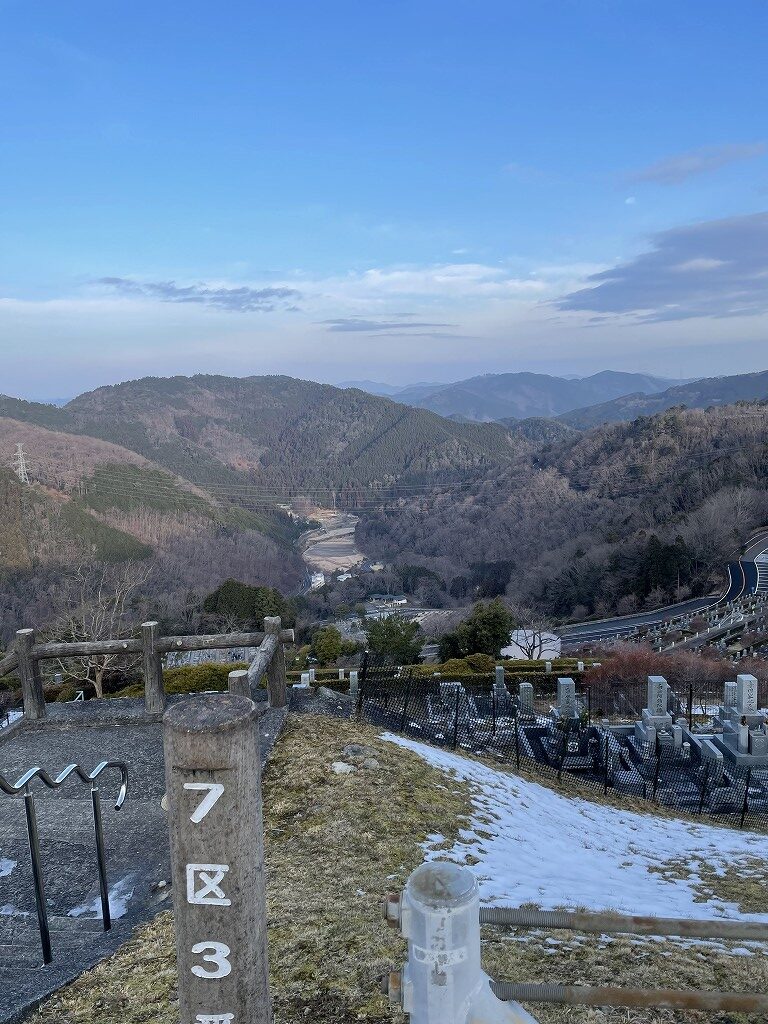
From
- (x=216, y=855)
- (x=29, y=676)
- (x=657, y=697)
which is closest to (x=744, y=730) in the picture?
(x=657, y=697)

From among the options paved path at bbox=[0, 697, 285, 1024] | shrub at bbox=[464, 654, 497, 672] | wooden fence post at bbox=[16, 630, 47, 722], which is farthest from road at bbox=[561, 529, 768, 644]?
wooden fence post at bbox=[16, 630, 47, 722]

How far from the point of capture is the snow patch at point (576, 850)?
460 centimetres

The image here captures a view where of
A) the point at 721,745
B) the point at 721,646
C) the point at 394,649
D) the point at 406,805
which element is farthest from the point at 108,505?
the point at 406,805

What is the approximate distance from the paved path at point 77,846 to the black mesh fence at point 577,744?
193cm

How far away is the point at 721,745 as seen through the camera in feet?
46.9

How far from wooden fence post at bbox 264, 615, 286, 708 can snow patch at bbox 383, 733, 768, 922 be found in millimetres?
1146

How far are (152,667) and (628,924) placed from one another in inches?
207

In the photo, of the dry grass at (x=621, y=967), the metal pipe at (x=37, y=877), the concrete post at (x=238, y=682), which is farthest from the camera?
the concrete post at (x=238, y=682)

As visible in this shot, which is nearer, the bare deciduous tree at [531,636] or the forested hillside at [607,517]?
the bare deciduous tree at [531,636]

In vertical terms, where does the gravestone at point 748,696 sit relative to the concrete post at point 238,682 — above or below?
below

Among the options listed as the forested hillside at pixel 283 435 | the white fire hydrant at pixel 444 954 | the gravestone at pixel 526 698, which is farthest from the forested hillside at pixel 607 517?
the white fire hydrant at pixel 444 954

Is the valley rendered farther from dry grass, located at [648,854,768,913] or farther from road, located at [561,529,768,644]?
dry grass, located at [648,854,768,913]

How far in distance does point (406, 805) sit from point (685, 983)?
2.51 m

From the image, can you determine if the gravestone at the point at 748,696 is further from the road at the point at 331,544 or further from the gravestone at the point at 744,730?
the road at the point at 331,544
